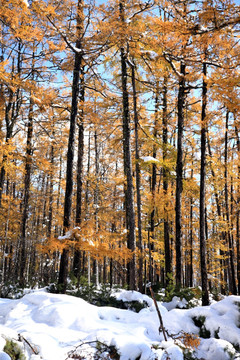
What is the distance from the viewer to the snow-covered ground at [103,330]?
11.2 ft

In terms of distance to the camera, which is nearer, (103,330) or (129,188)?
(103,330)

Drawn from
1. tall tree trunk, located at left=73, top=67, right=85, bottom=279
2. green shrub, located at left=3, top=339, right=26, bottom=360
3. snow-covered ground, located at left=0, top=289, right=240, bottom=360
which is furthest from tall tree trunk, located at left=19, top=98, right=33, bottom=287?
green shrub, located at left=3, top=339, right=26, bottom=360

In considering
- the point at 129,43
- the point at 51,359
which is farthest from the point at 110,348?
the point at 129,43

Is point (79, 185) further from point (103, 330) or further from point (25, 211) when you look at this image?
point (103, 330)

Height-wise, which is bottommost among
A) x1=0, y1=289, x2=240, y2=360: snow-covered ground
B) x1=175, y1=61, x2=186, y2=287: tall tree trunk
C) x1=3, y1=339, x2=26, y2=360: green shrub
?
x1=0, y1=289, x2=240, y2=360: snow-covered ground

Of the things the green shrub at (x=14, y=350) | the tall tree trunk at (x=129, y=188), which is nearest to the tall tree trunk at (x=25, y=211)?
the tall tree trunk at (x=129, y=188)

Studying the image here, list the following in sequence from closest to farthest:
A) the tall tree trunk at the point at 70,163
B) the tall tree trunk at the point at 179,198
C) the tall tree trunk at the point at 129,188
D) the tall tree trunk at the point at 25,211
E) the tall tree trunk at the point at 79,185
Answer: the tall tree trunk at the point at 70,163 < the tall tree trunk at the point at 129,188 < the tall tree trunk at the point at 179,198 < the tall tree trunk at the point at 25,211 < the tall tree trunk at the point at 79,185

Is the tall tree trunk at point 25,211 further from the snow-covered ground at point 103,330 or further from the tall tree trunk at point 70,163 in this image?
the snow-covered ground at point 103,330

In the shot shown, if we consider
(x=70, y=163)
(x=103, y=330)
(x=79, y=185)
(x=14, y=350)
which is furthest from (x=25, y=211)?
(x=14, y=350)

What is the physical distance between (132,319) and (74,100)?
7.47 metres

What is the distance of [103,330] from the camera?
13.3 ft

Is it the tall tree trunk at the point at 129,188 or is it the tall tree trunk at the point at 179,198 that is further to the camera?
the tall tree trunk at the point at 179,198

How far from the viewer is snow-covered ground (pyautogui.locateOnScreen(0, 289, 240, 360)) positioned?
3.41m

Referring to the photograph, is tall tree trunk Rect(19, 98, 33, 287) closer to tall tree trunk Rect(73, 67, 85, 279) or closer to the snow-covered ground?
tall tree trunk Rect(73, 67, 85, 279)
